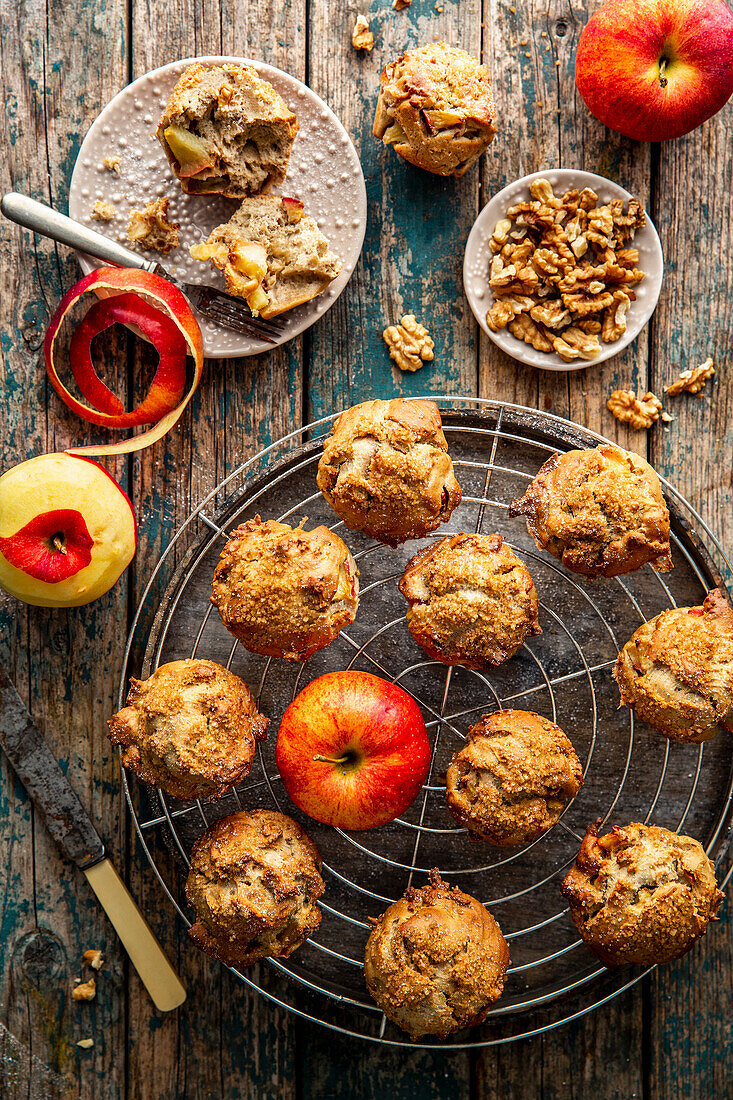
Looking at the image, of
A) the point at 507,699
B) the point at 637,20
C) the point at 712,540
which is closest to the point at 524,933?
the point at 507,699

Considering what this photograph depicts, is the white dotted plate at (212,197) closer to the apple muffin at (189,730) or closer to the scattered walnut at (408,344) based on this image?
the scattered walnut at (408,344)

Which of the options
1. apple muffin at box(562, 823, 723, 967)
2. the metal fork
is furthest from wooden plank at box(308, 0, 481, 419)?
A: apple muffin at box(562, 823, 723, 967)

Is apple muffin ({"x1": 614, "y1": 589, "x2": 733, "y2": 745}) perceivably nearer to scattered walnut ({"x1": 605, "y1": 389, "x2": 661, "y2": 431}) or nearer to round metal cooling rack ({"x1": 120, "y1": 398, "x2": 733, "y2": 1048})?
round metal cooling rack ({"x1": 120, "y1": 398, "x2": 733, "y2": 1048})

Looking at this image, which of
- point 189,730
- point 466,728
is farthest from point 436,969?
point 189,730

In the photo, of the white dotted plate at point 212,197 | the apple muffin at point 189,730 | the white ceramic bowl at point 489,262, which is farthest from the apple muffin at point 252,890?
the white ceramic bowl at point 489,262

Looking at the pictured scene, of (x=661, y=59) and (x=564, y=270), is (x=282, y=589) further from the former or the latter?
(x=661, y=59)

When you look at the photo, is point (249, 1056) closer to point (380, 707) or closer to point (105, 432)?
point (380, 707)
